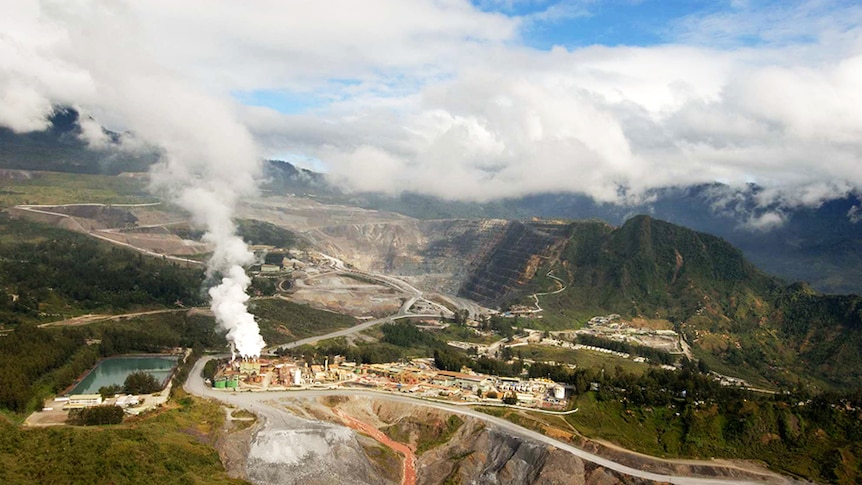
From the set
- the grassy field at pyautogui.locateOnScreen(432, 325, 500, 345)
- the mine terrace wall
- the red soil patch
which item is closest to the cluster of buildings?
the red soil patch

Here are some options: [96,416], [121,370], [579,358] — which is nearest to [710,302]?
[579,358]

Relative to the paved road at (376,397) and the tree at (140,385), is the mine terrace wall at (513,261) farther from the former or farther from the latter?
the tree at (140,385)

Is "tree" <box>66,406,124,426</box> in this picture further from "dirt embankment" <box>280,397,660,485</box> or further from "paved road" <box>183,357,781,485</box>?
"dirt embankment" <box>280,397,660,485</box>

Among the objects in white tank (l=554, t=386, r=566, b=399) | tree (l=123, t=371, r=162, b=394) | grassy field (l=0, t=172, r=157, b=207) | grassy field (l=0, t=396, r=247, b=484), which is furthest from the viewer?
grassy field (l=0, t=172, r=157, b=207)

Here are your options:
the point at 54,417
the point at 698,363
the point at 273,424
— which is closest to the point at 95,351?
the point at 54,417

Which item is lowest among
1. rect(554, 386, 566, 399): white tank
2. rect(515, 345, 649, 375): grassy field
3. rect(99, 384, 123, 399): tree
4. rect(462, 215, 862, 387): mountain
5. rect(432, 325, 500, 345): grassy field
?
rect(432, 325, 500, 345): grassy field

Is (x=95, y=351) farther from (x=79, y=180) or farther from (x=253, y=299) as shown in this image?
(x=79, y=180)

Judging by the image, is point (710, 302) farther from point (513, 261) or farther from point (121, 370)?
point (121, 370)
